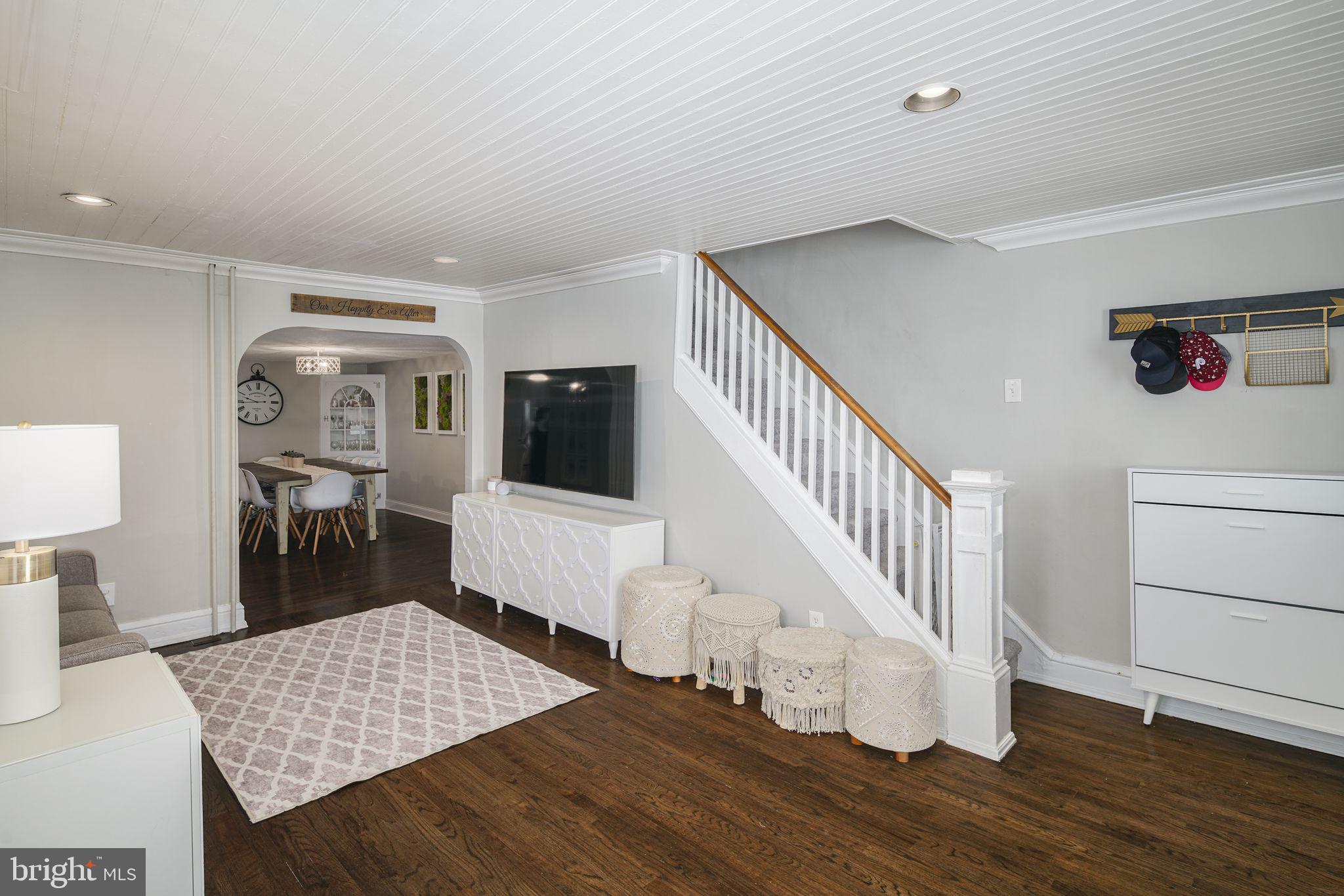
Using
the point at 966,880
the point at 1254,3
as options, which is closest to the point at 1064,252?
the point at 1254,3

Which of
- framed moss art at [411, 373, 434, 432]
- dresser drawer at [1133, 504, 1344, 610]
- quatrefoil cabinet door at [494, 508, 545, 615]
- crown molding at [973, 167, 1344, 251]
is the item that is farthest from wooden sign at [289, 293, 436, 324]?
dresser drawer at [1133, 504, 1344, 610]

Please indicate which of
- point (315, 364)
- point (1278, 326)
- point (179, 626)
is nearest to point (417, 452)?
point (315, 364)

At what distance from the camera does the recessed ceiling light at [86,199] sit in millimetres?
→ 2992

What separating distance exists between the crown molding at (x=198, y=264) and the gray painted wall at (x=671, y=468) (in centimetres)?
76

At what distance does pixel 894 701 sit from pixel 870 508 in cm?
143

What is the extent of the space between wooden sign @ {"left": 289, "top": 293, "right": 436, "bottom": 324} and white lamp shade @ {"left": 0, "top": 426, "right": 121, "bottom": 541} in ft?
11.0

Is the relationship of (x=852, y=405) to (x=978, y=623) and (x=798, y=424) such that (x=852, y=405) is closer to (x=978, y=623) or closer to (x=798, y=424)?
(x=798, y=424)

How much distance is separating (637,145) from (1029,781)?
2.76 meters

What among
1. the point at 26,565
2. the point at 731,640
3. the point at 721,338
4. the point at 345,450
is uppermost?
the point at 721,338

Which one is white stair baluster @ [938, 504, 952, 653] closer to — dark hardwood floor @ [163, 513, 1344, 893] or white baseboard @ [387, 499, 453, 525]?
dark hardwood floor @ [163, 513, 1344, 893]

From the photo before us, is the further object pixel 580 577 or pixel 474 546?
pixel 474 546

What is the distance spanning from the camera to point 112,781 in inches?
62.3

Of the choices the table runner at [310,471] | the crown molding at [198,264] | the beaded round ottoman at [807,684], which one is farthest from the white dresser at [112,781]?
the table runner at [310,471]

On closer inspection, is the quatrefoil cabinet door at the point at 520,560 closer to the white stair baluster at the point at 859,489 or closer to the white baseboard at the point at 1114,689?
the white stair baluster at the point at 859,489
